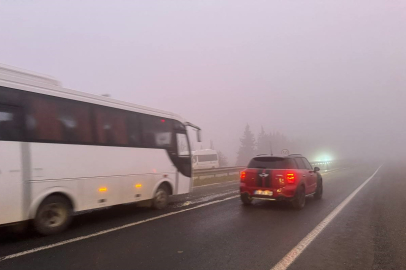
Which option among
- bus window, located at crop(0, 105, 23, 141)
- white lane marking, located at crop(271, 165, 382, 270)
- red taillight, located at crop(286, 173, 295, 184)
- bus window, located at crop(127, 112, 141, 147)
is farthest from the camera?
red taillight, located at crop(286, 173, 295, 184)

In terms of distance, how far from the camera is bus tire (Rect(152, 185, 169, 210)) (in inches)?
385

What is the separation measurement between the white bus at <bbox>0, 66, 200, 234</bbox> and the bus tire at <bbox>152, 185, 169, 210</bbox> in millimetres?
32

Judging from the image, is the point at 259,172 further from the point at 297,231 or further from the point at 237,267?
the point at 237,267

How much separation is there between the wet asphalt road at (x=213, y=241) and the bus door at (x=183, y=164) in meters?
1.30

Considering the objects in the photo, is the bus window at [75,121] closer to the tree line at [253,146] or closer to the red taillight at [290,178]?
the red taillight at [290,178]

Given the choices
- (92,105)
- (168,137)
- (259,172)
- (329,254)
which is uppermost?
(92,105)

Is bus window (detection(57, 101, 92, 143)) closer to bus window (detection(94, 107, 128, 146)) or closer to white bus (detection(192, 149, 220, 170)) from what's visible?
bus window (detection(94, 107, 128, 146))

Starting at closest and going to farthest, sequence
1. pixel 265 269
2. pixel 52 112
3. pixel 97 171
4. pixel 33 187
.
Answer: pixel 265 269 < pixel 33 187 < pixel 52 112 < pixel 97 171

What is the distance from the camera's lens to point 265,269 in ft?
15.5

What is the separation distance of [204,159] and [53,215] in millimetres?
30870

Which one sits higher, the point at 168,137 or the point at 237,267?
the point at 168,137

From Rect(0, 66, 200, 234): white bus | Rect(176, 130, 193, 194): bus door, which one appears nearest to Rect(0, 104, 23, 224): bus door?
Rect(0, 66, 200, 234): white bus

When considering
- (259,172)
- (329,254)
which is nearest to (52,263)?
(329,254)

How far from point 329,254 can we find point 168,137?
6.33 meters
